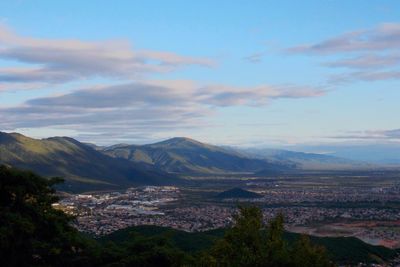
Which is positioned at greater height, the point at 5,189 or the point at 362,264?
the point at 5,189

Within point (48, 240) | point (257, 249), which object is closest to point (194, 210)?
point (48, 240)

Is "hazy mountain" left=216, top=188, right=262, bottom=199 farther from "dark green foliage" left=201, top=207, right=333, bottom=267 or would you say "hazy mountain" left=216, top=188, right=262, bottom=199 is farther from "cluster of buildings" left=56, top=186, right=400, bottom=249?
"dark green foliage" left=201, top=207, right=333, bottom=267

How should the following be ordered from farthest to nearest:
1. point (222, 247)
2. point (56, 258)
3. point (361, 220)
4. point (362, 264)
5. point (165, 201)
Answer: point (165, 201), point (361, 220), point (362, 264), point (56, 258), point (222, 247)

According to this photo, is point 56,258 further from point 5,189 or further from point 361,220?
point 361,220

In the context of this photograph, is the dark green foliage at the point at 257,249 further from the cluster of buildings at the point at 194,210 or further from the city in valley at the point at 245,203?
the cluster of buildings at the point at 194,210

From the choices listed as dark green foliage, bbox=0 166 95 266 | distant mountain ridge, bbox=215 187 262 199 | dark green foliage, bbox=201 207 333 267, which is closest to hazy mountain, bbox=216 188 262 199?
distant mountain ridge, bbox=215 187 262 199

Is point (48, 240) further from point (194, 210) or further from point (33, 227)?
point (194, 210)

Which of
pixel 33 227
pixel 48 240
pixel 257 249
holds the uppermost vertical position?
pixel 33 227

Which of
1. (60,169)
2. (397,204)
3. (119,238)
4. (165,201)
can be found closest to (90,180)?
(60,169)
